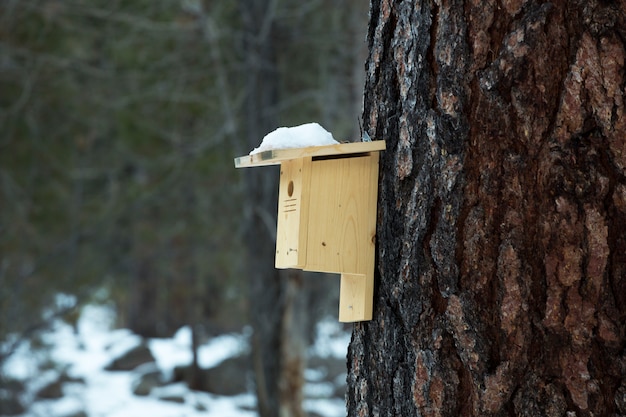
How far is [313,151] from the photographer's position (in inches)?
71.2

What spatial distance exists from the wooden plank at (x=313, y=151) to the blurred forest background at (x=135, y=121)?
497cm

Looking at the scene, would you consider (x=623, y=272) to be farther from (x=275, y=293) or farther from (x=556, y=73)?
(x=275, y=293)

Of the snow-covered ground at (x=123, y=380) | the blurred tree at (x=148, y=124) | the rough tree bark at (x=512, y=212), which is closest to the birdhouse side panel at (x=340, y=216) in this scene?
the rough tree bark at (x=512, y=212)

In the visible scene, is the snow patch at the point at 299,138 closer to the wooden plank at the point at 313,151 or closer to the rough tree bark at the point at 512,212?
the wooden plank at the point at 313,151

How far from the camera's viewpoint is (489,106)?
1.51 meters

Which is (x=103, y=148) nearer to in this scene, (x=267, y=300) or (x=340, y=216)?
(x=267, y=300)

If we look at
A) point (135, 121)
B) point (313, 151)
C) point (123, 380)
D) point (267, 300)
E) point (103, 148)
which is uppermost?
point (135, 121)

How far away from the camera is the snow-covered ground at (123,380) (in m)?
10.1

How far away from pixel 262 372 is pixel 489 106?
5.75 metres

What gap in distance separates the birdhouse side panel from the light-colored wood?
2 cm

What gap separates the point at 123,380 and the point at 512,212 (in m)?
11.7

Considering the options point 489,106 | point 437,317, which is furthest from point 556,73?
point 437,317

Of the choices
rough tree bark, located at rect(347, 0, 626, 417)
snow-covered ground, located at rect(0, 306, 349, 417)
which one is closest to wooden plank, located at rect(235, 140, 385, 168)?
rough tree bark, located at rect(347, 0, 626, 417)

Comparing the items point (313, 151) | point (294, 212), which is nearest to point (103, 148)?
point (294, 212)
